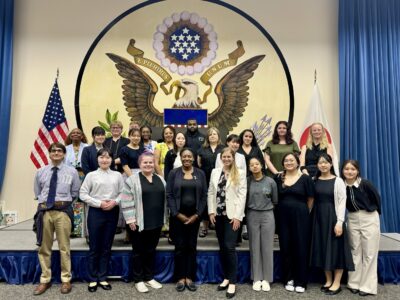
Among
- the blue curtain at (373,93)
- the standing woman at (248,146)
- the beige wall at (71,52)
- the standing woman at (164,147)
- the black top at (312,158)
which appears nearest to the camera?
the black top at (312,158)

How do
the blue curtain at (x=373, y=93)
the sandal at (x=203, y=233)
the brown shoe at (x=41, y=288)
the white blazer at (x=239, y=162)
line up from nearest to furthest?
1. the brown shoe at (x=41, y=288)
2. the white blazer at (x=239, y=162)
3. the sandal at (x=203, y=233)
4. the blue curtain at (x=373, y=93)

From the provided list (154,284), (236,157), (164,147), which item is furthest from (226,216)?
(164,147)

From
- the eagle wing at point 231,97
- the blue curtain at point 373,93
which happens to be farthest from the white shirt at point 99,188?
the blue curtain at point 373,93

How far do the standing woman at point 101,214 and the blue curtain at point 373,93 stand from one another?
4.12 meters

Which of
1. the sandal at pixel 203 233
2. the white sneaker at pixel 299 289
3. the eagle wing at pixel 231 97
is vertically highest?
the eagle wing at pixel 231 97

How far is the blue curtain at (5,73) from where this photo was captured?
5488 millimetres

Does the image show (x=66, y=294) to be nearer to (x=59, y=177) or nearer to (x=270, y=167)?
(x=59, y=177)

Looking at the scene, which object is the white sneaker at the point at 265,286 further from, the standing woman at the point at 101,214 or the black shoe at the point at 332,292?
the standing woman at the point at 101,214

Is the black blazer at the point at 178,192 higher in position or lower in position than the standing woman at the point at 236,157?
lower

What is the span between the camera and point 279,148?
3.88 meters

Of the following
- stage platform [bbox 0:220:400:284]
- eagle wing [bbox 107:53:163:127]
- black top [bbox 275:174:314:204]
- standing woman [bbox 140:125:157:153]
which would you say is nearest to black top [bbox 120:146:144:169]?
standing woman [bbox 140:125:157:153]

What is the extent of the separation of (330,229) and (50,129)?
4323 millimetres

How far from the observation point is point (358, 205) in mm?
3242

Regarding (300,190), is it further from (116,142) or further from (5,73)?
(5,73)
